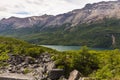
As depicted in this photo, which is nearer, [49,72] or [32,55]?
[49,72]

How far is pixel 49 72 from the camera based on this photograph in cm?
3500

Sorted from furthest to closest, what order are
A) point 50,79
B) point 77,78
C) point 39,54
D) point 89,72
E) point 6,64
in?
point 39,54 → point 6,64 → point 89,72 → point 50,79 → point 77,78

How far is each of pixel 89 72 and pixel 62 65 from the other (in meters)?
3.75

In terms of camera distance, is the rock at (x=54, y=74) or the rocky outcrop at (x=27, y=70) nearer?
the rocky outcrop at (x=27, y=70)

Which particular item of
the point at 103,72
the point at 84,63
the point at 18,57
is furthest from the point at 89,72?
the point at 18,57

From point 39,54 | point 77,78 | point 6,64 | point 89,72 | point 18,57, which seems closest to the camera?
point 77,78

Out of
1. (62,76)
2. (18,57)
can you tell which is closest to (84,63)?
(62,76)

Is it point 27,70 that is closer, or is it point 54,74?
point 54,74

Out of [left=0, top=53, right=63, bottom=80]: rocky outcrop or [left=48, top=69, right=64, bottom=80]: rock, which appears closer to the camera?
[left=0, top=53, right=63, bottom=80]: rocky outcrop

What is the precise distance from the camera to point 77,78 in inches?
1266

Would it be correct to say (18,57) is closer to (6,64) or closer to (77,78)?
(6,64)

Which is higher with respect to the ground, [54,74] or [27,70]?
[54,74]

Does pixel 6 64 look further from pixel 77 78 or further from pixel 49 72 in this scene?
pixel 77 78

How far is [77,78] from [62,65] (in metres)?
7.17
